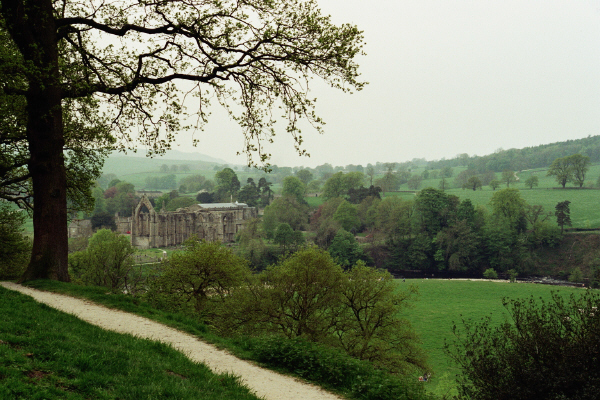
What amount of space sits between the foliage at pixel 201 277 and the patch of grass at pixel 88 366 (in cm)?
1237

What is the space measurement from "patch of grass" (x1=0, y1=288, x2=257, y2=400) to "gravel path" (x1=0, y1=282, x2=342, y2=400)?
817 millimetres

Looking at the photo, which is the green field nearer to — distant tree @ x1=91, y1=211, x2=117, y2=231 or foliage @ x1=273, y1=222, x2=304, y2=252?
foliage @ x1=273, y1=222, x2=304, y2=252

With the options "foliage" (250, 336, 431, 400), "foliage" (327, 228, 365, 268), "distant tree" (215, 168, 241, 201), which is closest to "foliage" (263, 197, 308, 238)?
"foliage" (327, 228, 365, 268)

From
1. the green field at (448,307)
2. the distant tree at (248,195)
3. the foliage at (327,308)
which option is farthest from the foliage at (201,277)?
the distant tree at (248,195)

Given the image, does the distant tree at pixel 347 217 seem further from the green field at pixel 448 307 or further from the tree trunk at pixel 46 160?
the tree trunk at pixel 46 160

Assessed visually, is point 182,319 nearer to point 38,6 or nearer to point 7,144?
point 38,6

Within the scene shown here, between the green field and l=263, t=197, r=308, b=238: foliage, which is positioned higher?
l=263, t=197, r=308, b=238: foliage

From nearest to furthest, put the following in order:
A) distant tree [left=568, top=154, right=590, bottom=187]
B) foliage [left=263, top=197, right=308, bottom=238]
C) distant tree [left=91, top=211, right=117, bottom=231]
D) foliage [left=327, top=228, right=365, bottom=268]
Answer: foliage [left=327, top=228, right=365, bottom=268]
distant tree [left=91, top=211, right=117, bottom=231]
foliage [left=263, top=197, right=308, bottom=238]
distant tree [left=568, top=154, right=590, bottom=187]

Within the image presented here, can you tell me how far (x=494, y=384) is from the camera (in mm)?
11336

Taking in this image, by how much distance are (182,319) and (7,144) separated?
1175cm

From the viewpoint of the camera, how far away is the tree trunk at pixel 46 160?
13.0 metres

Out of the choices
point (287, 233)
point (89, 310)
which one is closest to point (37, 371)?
point (89, 310)

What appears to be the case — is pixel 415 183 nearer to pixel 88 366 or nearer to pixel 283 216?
pixel 283 216

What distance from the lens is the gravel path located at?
8.12m
